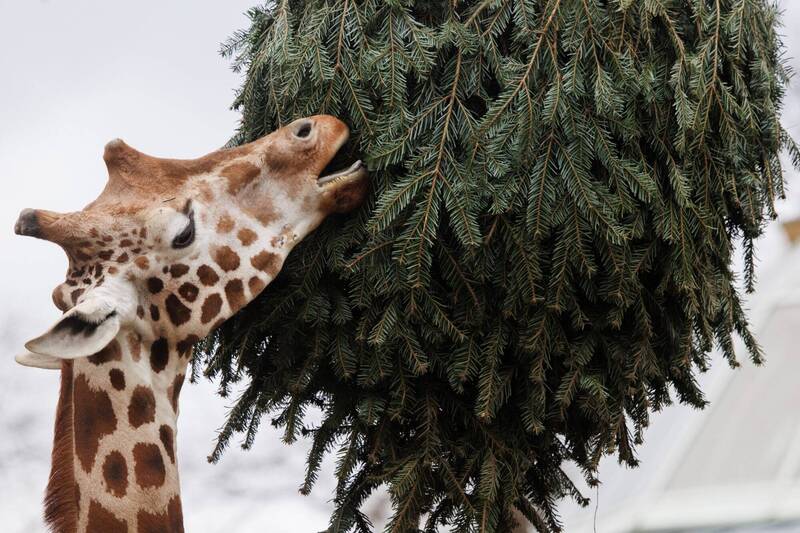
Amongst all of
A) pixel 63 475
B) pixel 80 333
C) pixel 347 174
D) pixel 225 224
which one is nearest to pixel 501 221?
pixel 347 174

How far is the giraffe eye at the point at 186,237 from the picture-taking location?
5.82ft

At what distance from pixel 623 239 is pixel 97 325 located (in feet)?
3.09

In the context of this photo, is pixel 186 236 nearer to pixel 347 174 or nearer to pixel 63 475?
pixel 347 174

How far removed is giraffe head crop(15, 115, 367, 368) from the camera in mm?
1746

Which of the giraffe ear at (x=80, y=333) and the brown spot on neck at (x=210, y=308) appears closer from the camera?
the giraffe ear at (x=80, y=333)

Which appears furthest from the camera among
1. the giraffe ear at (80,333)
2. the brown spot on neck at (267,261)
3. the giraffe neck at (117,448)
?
the brown spot on neck at (267,261)

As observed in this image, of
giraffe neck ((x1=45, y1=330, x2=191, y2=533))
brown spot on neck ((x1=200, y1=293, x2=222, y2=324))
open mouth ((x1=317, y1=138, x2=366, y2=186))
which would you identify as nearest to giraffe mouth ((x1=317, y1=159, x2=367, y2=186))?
open mouth ((x1=317, y1=138, x2=366, y2=186))

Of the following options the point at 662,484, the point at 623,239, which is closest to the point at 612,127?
the point at 623,239

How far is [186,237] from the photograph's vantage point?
1.79 m

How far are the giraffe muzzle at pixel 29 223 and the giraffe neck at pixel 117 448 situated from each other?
0.24 metres

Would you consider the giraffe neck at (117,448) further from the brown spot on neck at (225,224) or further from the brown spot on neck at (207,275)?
the brown spot on neck at (225,224)

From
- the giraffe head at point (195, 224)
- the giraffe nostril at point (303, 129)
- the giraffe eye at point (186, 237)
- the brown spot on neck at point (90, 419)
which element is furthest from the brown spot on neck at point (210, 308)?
the giraffe nostril at point (303, 129)

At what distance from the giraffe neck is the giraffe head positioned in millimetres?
80

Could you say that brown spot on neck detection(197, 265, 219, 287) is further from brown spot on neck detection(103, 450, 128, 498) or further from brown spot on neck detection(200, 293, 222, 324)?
brown spot on neck detection(103, 450, 128, 498)
